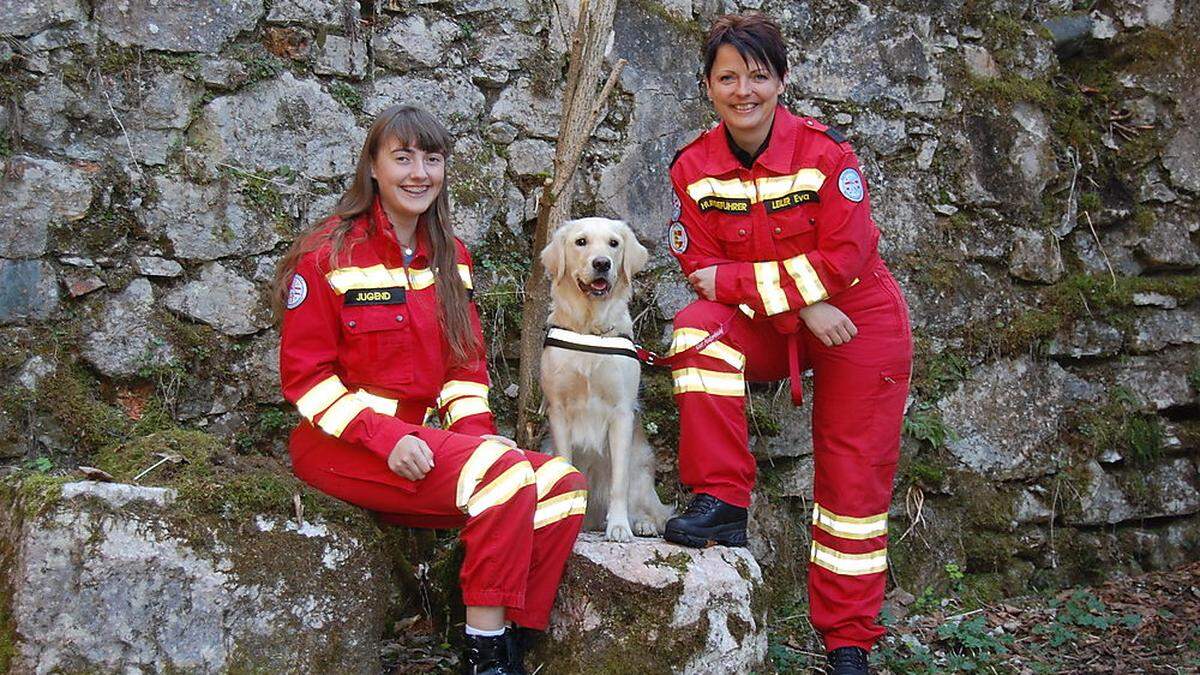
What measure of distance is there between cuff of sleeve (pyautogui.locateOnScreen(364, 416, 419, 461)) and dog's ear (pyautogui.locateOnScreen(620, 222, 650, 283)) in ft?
4.53

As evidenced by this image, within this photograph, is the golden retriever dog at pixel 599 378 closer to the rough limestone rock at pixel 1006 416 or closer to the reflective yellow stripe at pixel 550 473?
the reflective yellow stripe at pixel 550 473

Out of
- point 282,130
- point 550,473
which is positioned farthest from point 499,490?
point 282,130

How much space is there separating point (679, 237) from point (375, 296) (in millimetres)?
1205

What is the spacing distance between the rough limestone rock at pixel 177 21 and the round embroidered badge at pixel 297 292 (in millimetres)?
1551

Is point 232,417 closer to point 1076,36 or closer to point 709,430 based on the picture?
point 709,430

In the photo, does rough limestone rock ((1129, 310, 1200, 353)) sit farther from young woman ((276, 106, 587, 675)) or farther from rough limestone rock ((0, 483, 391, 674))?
rough limestone rock ((0, 483, 391, 674))

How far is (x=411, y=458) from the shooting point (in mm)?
3057

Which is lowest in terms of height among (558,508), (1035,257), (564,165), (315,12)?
(558,508)

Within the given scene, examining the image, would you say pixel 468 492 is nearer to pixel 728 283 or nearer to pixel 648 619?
pixel 648 619

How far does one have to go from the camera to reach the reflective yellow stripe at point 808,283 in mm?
3539

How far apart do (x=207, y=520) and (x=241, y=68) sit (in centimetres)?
214

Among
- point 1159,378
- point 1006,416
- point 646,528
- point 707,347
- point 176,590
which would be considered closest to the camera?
point 176,590

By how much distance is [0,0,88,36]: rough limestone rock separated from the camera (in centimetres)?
389

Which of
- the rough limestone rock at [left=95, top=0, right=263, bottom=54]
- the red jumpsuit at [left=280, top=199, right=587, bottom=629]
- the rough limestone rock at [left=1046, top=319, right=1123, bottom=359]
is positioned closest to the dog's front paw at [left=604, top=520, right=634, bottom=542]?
the red jumpsuit at [left=280, top=199, right=587, bottom=629]
